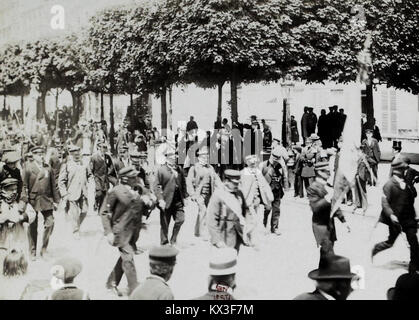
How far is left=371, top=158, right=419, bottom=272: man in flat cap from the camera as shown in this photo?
21.3 feet

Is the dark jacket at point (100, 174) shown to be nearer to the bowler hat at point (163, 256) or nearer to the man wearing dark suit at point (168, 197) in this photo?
the man wearing dark suit at point (168, 197)

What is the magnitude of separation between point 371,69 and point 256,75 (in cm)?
142

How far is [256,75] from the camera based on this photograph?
24.9ft

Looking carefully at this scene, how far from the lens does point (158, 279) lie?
14.9 feet

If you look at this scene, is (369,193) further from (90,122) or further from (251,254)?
(90,122)

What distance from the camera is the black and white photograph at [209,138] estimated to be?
6.55 metres

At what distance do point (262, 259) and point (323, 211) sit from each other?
87cm

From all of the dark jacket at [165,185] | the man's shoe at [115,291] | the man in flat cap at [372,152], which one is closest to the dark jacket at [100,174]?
the dark jacket at [165,185]

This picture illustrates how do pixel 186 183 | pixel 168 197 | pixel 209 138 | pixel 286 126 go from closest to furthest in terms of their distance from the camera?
1. pixel 168 197
2. pixel 186 183
3. pixel 209 138
4. pixel 286 126

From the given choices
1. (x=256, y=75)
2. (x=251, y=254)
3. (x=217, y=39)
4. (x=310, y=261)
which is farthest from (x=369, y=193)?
(x=217, y=39)

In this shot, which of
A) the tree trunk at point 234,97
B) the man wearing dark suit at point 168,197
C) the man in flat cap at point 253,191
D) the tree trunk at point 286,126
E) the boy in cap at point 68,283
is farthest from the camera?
the tree trunk at point 286,126

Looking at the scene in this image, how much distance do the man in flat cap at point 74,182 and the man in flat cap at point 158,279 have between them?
2641 millimetres

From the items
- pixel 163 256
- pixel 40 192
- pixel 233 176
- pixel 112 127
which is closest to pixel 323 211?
pixel 233 176

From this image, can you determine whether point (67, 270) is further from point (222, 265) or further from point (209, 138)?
point (209, 138)
